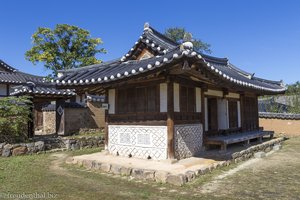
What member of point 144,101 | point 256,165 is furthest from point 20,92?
point 256,165

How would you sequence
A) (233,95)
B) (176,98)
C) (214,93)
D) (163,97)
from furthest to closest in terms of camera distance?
(233,95) → (214,93) → (176,98) → (163,97)

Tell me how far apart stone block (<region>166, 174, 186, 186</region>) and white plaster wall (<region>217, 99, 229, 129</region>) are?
7.22 m

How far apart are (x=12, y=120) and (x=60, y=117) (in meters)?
7.97

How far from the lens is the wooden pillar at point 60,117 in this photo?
20.8 meters

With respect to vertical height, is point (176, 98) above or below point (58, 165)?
above

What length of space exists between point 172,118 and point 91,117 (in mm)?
14946

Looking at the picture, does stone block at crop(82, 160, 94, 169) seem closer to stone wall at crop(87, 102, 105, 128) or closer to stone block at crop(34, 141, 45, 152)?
stone block at crop(34, 141, 45, 152)

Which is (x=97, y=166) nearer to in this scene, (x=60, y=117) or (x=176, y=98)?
(x=176, y=98)

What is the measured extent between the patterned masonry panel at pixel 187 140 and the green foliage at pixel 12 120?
789 cm

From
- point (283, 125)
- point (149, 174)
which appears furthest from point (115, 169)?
point (283, 125)

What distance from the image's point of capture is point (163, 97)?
9891 mm

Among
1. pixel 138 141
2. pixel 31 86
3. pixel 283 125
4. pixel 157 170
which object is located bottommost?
pixel 157 170

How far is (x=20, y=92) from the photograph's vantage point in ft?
51.5

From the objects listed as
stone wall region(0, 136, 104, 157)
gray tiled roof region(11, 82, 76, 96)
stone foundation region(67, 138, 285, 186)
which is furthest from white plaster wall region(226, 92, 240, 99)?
gray tiled roof region(11, 82, 76, 96)
